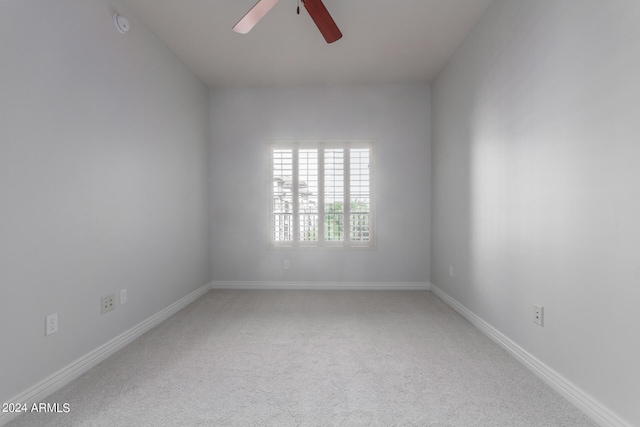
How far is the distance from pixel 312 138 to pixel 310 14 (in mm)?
1986

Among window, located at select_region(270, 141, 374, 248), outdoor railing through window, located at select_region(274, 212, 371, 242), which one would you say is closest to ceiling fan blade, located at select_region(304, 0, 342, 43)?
window, located at select_region(270, 141, 374, 248)

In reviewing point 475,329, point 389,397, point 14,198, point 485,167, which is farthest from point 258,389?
point 485,167

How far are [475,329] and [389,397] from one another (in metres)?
1.36

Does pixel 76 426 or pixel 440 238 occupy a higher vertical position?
pixel 440 238

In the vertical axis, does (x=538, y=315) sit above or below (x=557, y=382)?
above

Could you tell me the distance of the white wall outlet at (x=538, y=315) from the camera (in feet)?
6.19

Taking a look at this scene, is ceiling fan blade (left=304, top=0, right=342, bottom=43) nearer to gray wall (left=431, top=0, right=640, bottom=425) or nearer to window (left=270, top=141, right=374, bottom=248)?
gray wall (left=431, top=0, right=640, bottom=425)

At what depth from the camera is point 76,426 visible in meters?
1.45

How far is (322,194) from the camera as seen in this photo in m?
4.10

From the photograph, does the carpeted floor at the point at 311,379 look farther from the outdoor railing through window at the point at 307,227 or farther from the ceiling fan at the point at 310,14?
the ceiling fan at the point at 310,14

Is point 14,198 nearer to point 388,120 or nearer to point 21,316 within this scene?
point 21,316

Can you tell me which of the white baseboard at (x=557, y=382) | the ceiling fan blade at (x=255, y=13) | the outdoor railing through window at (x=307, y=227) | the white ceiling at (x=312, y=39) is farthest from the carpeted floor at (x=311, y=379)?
the white ceiling at (x=312, y=39)

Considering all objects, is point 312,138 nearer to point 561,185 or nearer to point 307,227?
point 307,227

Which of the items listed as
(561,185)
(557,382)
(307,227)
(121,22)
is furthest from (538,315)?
(121,22)
